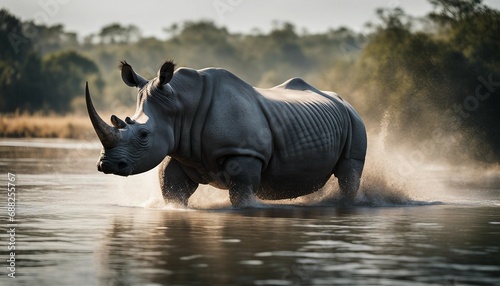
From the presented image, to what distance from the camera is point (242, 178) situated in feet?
46.6

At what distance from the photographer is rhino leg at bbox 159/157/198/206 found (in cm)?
1461

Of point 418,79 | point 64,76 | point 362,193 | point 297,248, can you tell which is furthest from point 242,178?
point 64,76

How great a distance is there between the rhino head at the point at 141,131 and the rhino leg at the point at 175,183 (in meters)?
0.59

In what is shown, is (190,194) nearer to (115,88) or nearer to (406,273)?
(406,273)

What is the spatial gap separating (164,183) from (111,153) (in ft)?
4.02

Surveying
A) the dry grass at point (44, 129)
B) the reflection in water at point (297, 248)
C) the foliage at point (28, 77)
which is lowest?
the reflection in water at point (297, 248)

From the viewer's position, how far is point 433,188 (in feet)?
60.5

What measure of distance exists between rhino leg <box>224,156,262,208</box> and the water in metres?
0.21

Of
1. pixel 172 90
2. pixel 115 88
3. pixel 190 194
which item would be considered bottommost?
pixel 190 194

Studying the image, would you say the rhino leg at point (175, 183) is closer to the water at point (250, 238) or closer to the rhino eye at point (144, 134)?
the water at point (250, 238)

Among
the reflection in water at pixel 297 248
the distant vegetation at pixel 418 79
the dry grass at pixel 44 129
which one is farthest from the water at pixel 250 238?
the dry grass at pixel 44 129

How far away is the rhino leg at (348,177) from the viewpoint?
52.0 ft

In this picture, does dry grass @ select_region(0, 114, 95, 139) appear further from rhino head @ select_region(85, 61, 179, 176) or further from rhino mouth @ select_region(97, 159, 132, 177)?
rhino mouth @ select_region(97, 159, 132, 177)

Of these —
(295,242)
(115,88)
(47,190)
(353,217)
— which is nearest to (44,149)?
(47,190)
